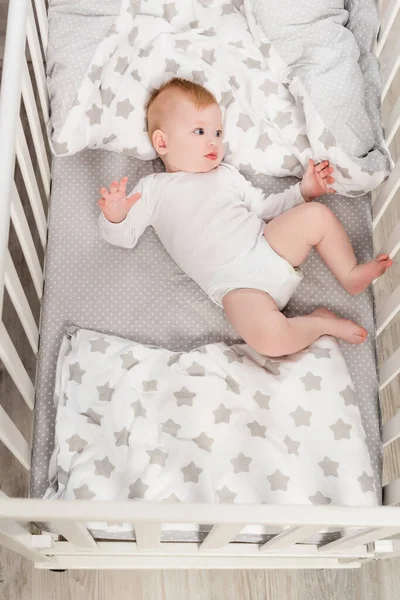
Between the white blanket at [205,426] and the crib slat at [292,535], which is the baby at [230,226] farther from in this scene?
the crib slat at [292,535]

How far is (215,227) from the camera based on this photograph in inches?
45.3

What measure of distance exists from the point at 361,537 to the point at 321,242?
0.50 metres

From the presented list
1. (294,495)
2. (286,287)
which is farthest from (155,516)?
(286,287)

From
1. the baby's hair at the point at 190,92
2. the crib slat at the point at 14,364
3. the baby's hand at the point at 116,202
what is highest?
the baby's hair at the point at 190,92

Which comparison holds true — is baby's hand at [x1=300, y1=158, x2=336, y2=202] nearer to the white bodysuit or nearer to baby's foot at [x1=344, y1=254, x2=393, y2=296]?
the white bodysuit

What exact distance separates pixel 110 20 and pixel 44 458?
0.79 metres

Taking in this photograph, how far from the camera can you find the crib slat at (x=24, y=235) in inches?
36.8

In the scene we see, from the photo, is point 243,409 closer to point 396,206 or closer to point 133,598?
point 133,598

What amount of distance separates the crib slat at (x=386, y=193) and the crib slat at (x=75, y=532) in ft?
2.47

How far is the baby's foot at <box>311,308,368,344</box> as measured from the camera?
1094mm

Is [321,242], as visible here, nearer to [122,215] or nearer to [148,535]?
[122,215]

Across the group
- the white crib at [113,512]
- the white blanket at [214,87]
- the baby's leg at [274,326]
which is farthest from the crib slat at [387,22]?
the baby's leg at [274,326]

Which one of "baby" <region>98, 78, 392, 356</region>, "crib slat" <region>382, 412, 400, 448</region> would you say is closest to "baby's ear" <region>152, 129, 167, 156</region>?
"baby" <region>98, 78, 392, 356</region>

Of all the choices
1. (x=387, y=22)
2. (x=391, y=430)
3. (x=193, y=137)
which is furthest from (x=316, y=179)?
(x=391, y=430)
